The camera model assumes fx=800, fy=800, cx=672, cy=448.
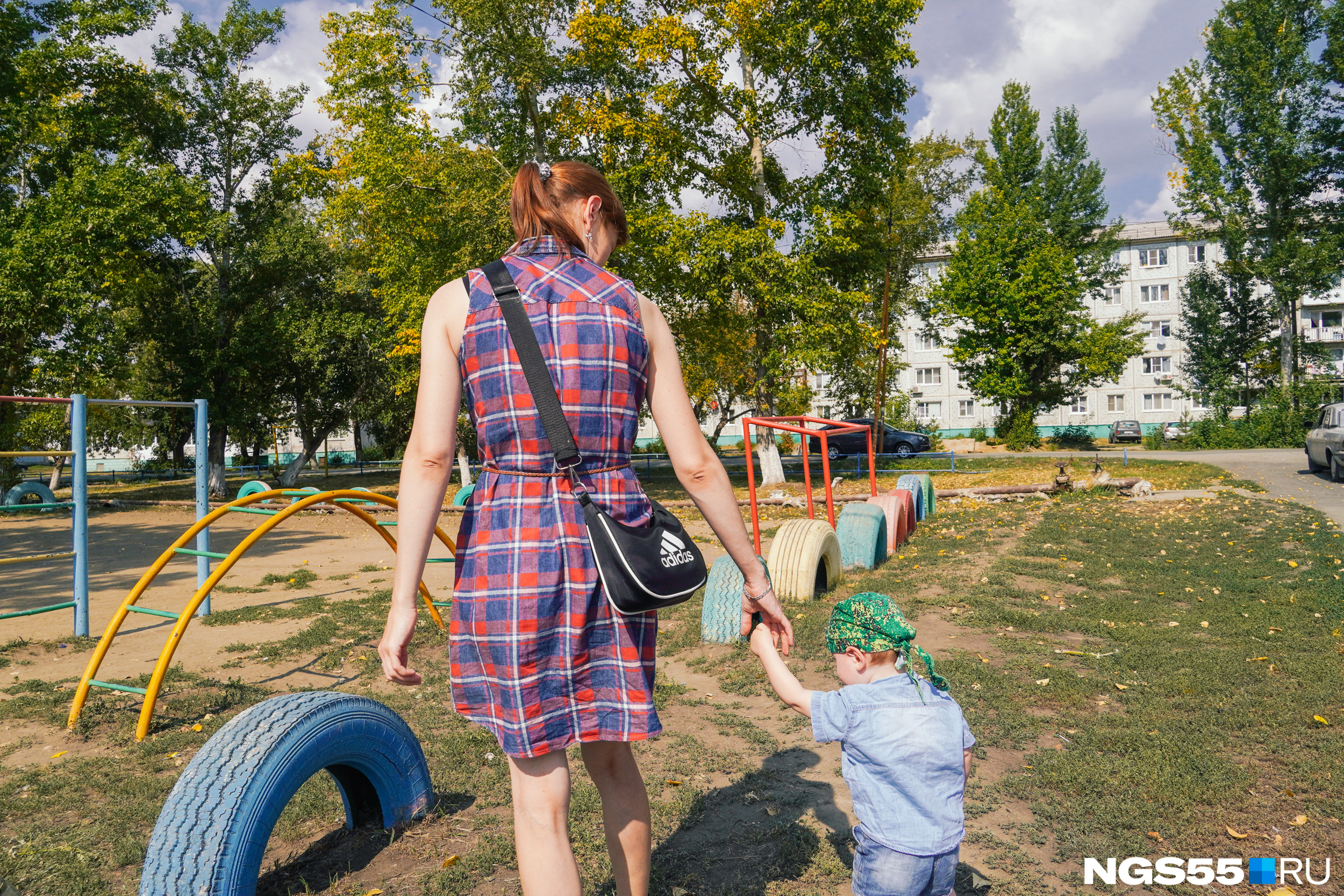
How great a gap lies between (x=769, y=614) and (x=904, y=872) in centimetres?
79

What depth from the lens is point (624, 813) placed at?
6.73ft

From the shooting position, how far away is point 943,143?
115 ft

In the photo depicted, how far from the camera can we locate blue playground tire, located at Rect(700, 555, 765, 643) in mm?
6309

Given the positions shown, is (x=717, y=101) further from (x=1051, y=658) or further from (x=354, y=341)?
(x=1051, y=658)

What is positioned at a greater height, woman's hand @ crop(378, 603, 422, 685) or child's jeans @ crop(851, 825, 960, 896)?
woman's hand @ crop(378, 603, 422, 685)

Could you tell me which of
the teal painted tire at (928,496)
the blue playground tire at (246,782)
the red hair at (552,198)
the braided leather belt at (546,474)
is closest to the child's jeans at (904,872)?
the braided leather belt at (546,474)

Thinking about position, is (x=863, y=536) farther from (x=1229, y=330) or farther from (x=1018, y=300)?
(x=1229, y=330)

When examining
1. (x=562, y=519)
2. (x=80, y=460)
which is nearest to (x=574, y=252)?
(x=562, y=519)

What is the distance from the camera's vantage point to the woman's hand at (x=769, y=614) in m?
2.13

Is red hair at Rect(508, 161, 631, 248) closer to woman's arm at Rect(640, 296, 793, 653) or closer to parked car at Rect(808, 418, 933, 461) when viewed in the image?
woman's arm at Rect(640, 296, 793, 653)

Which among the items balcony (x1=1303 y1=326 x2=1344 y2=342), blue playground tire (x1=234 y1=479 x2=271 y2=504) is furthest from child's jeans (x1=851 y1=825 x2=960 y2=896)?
balcony (x1=1303 y1=326 x2=1344 y2=342)

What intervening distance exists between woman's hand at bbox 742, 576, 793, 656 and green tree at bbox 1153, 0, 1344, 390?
41297 millimetres

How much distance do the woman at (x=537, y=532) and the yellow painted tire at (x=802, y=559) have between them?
17.8ft

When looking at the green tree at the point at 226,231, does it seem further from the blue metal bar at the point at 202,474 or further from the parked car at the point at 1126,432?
the parked car at the point at 1126,432
